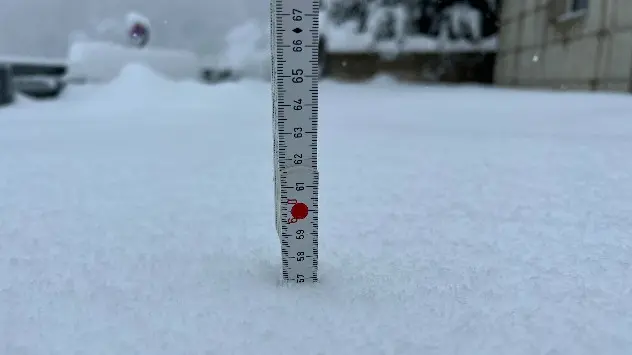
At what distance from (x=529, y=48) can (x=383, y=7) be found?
9.74ft

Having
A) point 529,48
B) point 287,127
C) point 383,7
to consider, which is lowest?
point 287,127

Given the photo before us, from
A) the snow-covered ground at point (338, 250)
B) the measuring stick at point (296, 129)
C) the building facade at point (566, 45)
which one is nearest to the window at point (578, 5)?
the building facade at point (566, 45)

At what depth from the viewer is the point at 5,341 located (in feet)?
2.89

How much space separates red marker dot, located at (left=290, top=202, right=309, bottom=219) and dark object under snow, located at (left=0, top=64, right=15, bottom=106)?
5.81m

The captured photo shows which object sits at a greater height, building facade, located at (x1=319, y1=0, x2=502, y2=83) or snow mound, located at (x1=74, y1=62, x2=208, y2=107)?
building facade, located at (x1=319, y1=0, x2=502, y2=83)

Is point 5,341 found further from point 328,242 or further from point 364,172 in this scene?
point 364,172

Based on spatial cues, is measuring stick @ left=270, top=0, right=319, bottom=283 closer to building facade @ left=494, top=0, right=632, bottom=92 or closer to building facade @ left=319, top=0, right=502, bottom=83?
building facade @ left=494, top=0, right=632, bottom=92

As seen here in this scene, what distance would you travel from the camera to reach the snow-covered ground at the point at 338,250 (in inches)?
36.0

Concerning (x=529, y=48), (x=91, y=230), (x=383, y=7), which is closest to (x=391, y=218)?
(x=91, y=230)

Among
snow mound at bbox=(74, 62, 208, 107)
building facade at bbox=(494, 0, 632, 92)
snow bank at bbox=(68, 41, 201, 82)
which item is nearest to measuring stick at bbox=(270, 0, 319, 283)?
snow mound at bbox=(74, 62, 208, 107)

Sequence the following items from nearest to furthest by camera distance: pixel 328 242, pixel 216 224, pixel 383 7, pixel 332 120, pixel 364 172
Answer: pixel 328 242, pixel 216 224, pixel 364 172, pixel 332 120, pixel 383 7

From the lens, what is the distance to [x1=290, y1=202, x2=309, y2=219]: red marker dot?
1097 mm

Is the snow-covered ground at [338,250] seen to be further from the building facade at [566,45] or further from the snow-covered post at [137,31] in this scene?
the snow-covered post at [137,31]

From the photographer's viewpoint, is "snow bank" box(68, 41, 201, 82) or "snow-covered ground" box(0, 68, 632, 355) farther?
"snow bank" box(68, 41, 201, 82)
